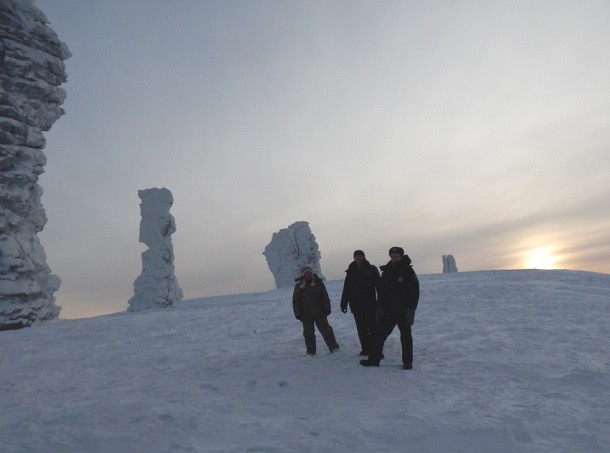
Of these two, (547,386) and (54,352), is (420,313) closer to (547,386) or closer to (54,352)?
(547,386)

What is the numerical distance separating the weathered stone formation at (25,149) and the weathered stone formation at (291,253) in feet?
70.2

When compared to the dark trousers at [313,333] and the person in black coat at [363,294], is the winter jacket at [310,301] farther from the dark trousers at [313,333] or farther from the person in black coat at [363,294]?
the person in black coat at [363,294]

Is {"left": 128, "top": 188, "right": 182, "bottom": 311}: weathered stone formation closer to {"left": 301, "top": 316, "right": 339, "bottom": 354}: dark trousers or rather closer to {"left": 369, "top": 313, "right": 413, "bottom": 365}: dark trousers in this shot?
{"left": 301, "top": 316, "right": 339, "bottom": 354}: dark trousers

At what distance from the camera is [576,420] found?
6.18 m

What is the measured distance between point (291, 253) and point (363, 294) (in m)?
32.7

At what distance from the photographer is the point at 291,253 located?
1671 inches

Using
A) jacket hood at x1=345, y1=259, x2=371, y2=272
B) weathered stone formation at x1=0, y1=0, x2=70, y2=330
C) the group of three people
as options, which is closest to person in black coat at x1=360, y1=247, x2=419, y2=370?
the group of three people

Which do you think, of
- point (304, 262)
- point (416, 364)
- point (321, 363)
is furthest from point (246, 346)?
point (304, 262)

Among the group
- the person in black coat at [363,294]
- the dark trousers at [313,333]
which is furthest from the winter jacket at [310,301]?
the person in black coat at [363,294]

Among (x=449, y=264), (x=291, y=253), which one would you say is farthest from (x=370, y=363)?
(x=449, y=264)

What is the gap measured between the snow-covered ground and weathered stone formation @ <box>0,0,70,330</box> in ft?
27.3

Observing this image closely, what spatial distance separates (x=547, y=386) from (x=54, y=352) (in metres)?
12.4

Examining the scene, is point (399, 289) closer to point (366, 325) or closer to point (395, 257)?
point (395, 257)

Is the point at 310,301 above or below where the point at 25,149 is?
below
